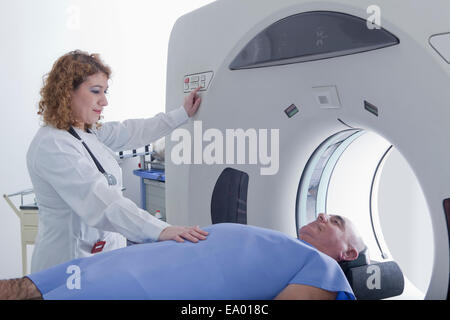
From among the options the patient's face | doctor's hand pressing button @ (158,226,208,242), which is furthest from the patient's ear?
doctor's hand pressing button @ (158,226,208,242)

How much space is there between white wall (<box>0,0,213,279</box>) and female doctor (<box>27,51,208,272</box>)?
1.16 metres

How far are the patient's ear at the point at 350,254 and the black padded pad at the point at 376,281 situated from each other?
38 millimetres

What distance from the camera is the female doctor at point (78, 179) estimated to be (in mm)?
1212

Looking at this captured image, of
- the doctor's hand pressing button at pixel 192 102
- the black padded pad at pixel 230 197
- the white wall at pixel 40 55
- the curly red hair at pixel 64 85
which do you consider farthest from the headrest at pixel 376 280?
the white wall at pixel 40 55

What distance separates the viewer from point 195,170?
1.51 meters

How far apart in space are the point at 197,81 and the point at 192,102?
80 millimetres

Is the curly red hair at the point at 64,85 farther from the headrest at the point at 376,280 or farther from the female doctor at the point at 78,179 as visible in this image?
the headrest at the point at 376,280

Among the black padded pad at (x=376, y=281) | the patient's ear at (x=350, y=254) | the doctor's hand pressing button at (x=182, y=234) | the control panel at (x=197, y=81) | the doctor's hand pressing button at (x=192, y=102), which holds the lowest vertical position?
the black padded pad at (x=376, y=281)

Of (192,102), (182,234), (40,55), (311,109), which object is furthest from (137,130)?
(40,55)

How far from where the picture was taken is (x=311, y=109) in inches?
45.5

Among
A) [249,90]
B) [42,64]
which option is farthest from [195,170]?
[42,64]
